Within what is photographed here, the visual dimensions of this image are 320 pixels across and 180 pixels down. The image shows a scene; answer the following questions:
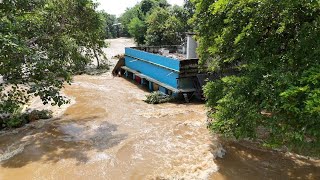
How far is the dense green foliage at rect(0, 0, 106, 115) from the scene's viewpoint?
932cm

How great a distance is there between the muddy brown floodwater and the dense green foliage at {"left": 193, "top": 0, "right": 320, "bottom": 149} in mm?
1815

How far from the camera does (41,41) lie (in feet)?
37.9

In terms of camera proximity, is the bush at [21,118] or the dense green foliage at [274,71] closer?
the dense green foliage at [274,71]

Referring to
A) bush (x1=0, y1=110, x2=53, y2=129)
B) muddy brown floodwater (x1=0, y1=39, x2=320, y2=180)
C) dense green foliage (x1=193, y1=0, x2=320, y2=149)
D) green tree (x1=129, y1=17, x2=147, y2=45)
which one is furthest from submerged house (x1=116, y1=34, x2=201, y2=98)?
green tree (x1=129, y1=17, x2=147, y2=45)

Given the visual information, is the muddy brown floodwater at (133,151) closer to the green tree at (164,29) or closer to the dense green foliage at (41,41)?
the dense green foliage at (41,41)

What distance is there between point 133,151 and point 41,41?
5.43 m

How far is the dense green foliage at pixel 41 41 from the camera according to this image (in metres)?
9.32

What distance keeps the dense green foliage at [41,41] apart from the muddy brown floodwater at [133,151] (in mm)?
1476

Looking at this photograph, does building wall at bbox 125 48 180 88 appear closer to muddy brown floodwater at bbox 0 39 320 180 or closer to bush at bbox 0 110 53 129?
muddy brown floodwater at bbox 0 39 320 180

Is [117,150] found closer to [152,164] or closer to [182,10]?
[152,164]

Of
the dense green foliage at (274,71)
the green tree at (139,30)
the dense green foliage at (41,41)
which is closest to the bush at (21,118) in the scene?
the dense green foliage at (41,41)

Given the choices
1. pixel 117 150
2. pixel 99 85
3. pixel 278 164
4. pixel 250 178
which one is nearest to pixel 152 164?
pixel 117 150

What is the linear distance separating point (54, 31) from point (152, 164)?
6561mm

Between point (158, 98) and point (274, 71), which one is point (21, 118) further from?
point (274, 71)
